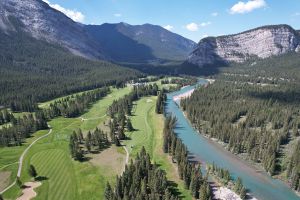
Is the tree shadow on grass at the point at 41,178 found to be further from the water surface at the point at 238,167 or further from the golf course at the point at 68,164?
the water surface at the point at 238,167

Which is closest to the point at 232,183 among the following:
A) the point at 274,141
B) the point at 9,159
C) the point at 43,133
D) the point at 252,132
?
the point at 274,141

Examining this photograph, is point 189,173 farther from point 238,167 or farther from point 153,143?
point 153,143

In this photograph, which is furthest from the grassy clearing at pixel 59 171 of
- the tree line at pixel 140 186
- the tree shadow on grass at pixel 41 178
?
the tree line at pixel 140 186

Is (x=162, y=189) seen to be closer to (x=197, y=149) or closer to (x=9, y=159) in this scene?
(x=197, y=149)

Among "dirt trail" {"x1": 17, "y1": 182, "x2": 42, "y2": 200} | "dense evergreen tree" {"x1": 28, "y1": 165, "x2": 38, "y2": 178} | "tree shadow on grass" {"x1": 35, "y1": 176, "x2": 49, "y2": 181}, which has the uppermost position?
"dense evergreen tree" {"x1": 28, "y1": 165, "x2": 38, "y2": 178}

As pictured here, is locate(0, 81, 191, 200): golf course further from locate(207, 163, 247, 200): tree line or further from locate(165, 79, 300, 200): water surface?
locate(165, 79, 300, 200): water surface

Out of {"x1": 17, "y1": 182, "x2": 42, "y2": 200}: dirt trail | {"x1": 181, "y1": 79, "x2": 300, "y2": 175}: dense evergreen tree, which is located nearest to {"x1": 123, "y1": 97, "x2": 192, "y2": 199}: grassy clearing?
{"x1": 181, "y1": 79, "x2": 300, "y2": 175}: dense evergreen tree
